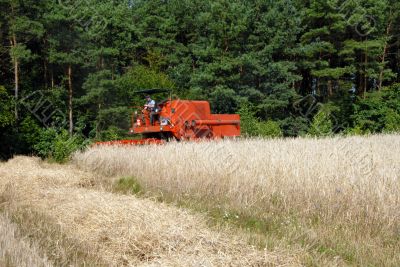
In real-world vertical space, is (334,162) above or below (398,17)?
below

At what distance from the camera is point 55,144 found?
1950 cm

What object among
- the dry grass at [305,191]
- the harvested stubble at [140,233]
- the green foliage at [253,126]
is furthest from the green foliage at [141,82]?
the harvested stubble at [140,233]

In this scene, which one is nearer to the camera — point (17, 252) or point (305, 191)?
point (17, 252)

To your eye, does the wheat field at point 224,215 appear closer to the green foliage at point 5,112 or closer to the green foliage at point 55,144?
the green foliage at point 5,112

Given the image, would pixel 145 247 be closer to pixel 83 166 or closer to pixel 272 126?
pixel 83 166

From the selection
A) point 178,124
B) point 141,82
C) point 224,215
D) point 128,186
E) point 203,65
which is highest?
point 203,65

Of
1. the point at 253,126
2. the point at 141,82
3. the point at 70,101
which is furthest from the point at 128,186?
the point at 141,82

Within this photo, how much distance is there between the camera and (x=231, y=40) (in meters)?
28.2

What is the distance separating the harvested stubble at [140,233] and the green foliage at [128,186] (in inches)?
44.2

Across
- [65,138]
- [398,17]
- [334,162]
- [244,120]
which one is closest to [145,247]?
[334,162]

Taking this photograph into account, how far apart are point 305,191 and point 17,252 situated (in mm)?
3977

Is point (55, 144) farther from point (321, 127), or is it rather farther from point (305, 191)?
point (305, 191)

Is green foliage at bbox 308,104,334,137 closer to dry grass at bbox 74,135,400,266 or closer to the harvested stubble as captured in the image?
dry grass at bbox 74,135,400,266

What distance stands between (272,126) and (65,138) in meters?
11.4
